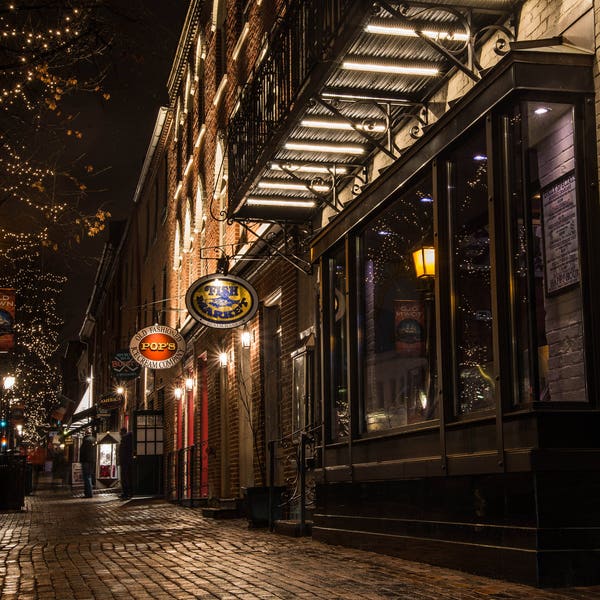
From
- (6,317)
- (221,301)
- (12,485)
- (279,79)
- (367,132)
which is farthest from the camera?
(6,317)

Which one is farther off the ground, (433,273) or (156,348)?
(156,348)

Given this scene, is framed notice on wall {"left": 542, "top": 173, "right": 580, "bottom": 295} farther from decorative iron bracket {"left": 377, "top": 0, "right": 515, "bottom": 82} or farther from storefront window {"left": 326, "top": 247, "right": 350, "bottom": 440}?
storefront window {"left": 326, "top": 247, "right": 350, "bottom": 440}

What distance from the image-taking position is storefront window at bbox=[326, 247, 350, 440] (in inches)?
388

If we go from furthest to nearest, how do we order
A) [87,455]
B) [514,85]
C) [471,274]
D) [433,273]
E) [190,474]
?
[87,455]
[190,474]
[433,273]
[471,274]
[514,85]

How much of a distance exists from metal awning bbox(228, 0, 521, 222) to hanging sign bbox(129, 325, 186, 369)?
29.4 feet

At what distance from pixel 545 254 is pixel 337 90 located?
3.32 meters

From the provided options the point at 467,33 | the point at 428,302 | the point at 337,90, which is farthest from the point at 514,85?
the point at 337,90

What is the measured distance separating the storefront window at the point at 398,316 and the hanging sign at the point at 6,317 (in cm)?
1573

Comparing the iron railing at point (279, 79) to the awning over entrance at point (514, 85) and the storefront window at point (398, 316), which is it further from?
the storefront window at point (398, 316)

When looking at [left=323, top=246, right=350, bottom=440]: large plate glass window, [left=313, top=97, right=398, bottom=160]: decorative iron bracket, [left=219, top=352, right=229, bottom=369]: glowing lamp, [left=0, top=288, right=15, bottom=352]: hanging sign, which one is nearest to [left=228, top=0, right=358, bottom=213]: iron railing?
[left=313, top=97, right=398, bottom=160]: decorative iron bracket

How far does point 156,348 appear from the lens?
2141cm

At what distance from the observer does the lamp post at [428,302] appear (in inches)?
315

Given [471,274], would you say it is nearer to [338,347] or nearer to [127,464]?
[338,347]

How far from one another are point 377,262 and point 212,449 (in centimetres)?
1004
